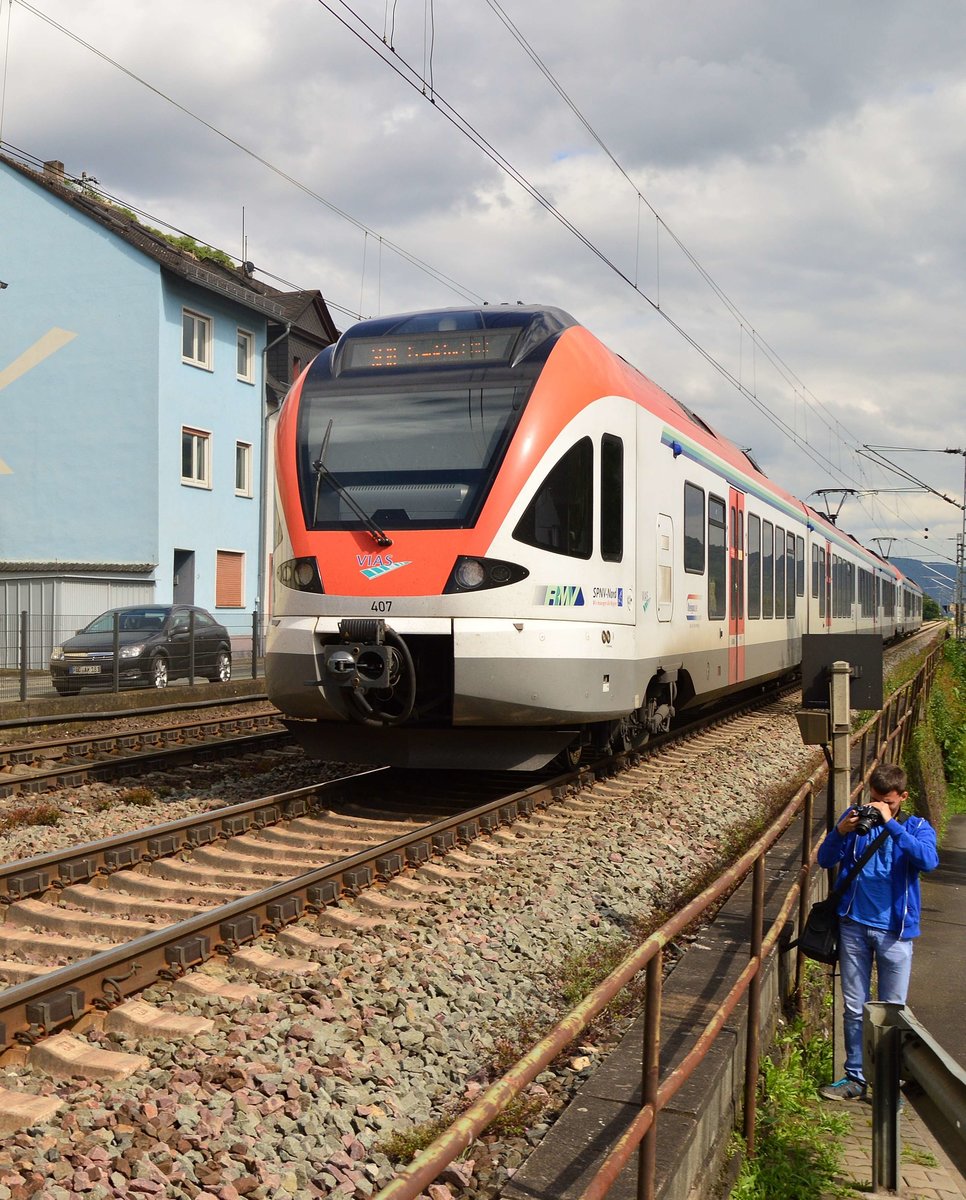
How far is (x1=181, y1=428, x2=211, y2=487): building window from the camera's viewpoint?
3219cm

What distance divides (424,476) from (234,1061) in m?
5.13

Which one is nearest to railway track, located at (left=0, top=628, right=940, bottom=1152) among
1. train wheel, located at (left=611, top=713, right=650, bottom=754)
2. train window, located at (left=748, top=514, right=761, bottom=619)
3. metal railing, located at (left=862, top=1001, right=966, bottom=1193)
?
train wheel, located at (left=611, top=713, right=650, bottom=754)

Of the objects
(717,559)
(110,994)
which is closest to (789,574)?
(717,559)

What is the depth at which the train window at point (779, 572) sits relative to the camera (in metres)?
17.6

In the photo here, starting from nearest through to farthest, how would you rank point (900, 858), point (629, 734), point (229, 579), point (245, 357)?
point (900, 858) → point (629, 734) → point (229, 579) → point (245, 357)

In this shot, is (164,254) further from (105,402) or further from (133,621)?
(133,621)

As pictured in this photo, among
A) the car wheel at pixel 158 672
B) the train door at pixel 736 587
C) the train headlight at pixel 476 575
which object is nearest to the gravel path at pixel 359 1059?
the train headlight at pixel 476 575

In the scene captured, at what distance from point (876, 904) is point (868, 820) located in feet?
1.33

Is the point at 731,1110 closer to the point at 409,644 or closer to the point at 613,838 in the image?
the point at 613,838

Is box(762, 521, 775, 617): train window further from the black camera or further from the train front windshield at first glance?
the black camera

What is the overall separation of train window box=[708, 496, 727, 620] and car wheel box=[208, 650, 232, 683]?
11023 mm

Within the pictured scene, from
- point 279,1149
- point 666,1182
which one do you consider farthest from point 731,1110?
point 279,1149

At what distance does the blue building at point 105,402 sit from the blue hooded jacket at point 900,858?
25373 mm

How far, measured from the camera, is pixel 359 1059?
4.53 m
